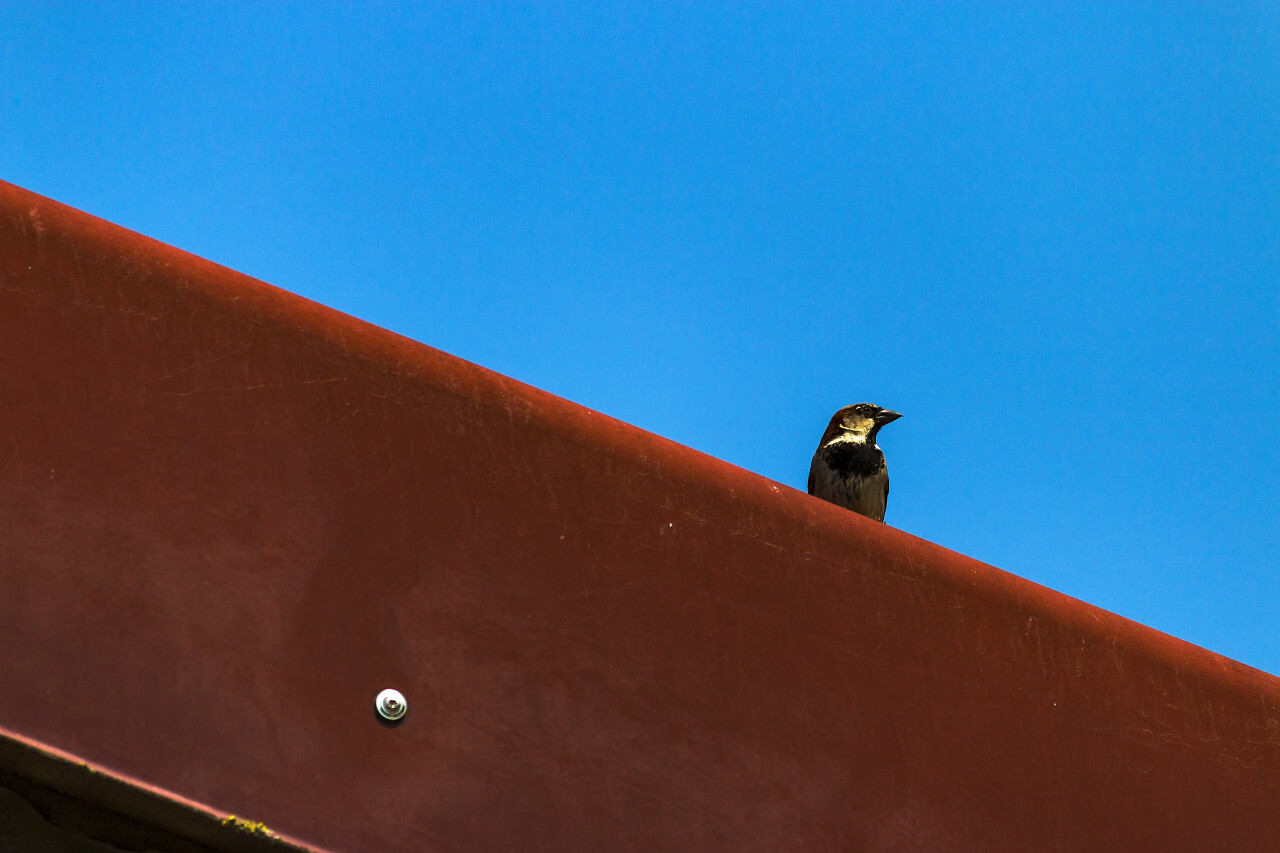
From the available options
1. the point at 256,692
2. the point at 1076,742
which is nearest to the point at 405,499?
the point at 256,692

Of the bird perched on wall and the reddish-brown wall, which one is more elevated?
the bird perched on wall

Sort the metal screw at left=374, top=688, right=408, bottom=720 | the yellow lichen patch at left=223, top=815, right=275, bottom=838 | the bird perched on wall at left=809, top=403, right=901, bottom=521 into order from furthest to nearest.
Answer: the bird perched on wall at left=809, top=403, right=901, bottom=521 → the metal screw at left=374, top=688, right=408, bottom=720 → the yellow lichen patch at left=223, top=815, right=275, bottom=838

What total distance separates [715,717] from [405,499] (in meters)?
0.70

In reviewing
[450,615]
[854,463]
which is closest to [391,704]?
[450,615]

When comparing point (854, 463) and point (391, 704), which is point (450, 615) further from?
point (854, 463)

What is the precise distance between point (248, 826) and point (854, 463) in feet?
10.3

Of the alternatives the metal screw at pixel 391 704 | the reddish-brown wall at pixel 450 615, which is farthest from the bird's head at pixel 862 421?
the metal screw at pixel 391 704

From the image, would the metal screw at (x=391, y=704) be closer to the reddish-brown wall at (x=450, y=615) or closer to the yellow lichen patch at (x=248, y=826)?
the reddish-brown wall at (x=450, y=615)

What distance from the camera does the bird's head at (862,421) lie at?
4824mm

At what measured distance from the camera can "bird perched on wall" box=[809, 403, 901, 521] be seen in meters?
4.70

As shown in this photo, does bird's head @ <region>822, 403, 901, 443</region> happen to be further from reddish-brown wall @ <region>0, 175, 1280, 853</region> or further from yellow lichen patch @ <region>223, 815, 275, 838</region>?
yellow lichen patch @ <region>223, 815, 275, 838</region>

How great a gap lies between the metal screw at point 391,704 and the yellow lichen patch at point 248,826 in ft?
0.82

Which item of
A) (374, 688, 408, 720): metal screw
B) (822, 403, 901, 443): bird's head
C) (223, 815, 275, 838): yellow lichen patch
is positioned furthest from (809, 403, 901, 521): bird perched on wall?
(223, 815, 275, 838): yellow lichen patch

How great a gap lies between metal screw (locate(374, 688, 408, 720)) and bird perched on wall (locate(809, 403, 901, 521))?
2.79 meters
